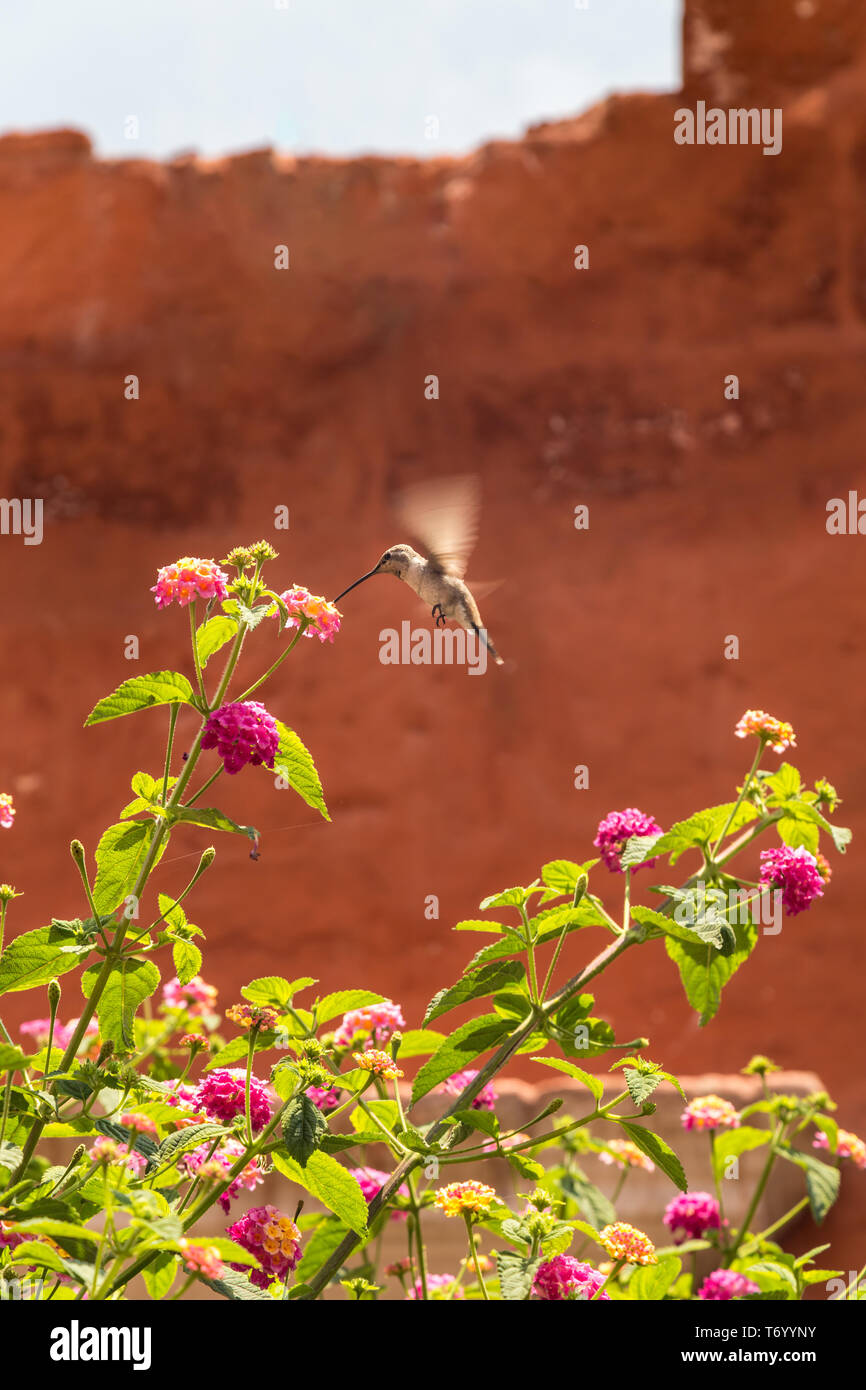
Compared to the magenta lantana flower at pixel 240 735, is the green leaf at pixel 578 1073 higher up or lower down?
lower down

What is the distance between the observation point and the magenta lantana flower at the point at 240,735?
1348mm

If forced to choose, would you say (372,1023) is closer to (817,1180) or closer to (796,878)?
(796,878)

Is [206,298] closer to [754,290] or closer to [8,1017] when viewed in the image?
[754,290]

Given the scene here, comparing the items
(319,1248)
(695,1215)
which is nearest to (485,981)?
(319,1248)

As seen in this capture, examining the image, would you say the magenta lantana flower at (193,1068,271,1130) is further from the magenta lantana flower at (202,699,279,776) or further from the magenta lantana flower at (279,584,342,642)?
the magenta lantana flower at (279,584,342,642)

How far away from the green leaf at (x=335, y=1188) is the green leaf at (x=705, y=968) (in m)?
0.41

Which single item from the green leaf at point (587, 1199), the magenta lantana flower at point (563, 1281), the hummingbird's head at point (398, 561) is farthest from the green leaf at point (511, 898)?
the green leaf at point (587, 1199)

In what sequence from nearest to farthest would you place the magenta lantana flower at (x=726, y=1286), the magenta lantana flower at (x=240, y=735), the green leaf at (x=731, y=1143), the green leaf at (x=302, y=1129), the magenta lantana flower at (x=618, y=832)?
the green leaf at (x=302, y=1129) < the magenta lantana flower at (x=240, y=735) < the magenta lantana flower at (x=618, y=832) < the magenta lantana flower at (x=726, y=1286) < the green leaf at (x=731, y=1143)

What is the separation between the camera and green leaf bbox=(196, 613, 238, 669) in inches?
54.9

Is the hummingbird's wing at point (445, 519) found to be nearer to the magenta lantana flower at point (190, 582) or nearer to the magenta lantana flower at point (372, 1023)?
the magenta lantana flower at point (190, 582)

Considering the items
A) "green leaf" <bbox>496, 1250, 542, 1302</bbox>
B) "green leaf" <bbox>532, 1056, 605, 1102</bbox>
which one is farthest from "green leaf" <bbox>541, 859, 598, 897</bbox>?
"green leaf" <bbox>496, 1250, 542, 1302</bbox>

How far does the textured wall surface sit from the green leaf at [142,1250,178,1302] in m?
5.04

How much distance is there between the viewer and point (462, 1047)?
4.75 feet
